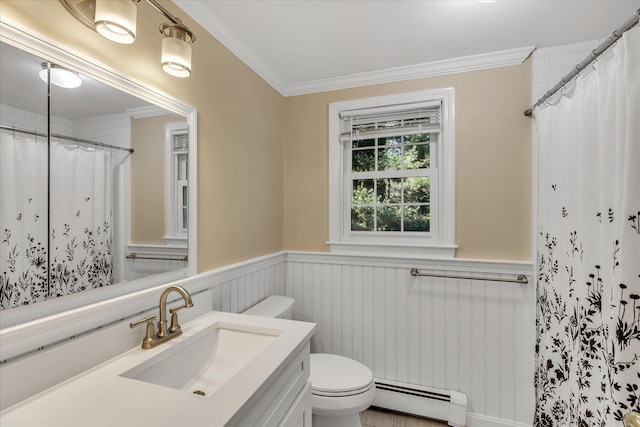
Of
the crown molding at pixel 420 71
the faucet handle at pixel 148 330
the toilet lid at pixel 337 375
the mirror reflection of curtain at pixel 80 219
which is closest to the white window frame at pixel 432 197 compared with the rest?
the crown molding at pixel 420 71

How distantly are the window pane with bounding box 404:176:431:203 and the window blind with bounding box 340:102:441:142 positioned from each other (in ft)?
1.09

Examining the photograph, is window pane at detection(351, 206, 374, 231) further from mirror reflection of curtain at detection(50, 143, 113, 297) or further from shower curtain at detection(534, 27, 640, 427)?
mirror reflection of curtain at detection(50, 143, 113, 297)

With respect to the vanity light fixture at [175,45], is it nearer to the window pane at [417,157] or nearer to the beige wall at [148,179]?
the beige wall at [148,179]

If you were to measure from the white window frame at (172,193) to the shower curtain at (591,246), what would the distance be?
166 centimetres

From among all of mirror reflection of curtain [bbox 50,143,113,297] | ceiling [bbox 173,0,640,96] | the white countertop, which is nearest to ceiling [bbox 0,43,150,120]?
mirror reflection of curtain [bbox 50,143,113,297]

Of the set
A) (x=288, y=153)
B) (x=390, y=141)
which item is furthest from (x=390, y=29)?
(x=288, y=153)

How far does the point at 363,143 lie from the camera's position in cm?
220

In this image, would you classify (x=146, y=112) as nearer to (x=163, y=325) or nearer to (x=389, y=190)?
(x=163, y=325)

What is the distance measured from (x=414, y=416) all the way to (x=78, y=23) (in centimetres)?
259

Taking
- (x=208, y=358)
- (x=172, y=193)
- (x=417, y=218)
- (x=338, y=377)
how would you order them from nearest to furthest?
(x=208, y=358) → (x=172, y=193) → (x=338, y=377) → (x=417, y=218)

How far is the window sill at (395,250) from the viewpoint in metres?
1.92

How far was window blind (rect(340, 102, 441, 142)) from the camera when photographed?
6.48 feet

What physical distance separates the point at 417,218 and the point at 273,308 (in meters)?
1.15

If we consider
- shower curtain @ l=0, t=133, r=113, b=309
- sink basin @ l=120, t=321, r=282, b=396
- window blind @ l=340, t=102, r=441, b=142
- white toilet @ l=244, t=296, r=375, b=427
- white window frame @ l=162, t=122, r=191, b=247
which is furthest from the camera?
window blind @ l=340, t=102, r=441, b=142
